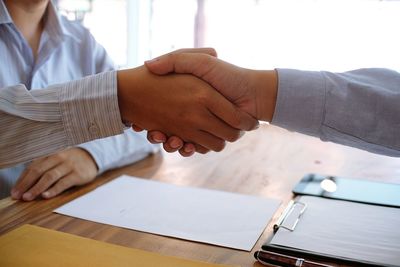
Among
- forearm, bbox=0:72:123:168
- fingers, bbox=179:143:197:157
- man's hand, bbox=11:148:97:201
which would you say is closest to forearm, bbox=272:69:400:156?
fingers, bbox=179:143:197:157

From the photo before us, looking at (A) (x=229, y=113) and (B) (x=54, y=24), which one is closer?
(A) (x=229, y=113)

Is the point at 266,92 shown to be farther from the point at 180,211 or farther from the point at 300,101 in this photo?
the point at 180,211

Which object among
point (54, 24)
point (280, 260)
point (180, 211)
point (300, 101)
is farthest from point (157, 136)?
point (54, 24)

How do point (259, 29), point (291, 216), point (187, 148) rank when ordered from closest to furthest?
1. point (291, 216)
2. point (187, 148)
3. point (259, 29)

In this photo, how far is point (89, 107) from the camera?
785 mm

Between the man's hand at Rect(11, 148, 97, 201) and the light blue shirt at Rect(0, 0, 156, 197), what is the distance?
48 mm

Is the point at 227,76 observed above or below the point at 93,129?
above

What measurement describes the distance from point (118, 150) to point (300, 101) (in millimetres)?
509

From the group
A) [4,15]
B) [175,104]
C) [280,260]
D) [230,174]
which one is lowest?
[230,174]

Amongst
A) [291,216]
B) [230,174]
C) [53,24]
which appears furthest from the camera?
[53,24]

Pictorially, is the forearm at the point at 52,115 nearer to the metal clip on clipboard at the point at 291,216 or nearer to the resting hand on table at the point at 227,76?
the resting hand on table at the point at 227,76

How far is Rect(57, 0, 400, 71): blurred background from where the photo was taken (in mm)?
2238

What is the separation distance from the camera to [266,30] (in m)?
2.42

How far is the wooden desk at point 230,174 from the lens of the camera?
0.64 meters
